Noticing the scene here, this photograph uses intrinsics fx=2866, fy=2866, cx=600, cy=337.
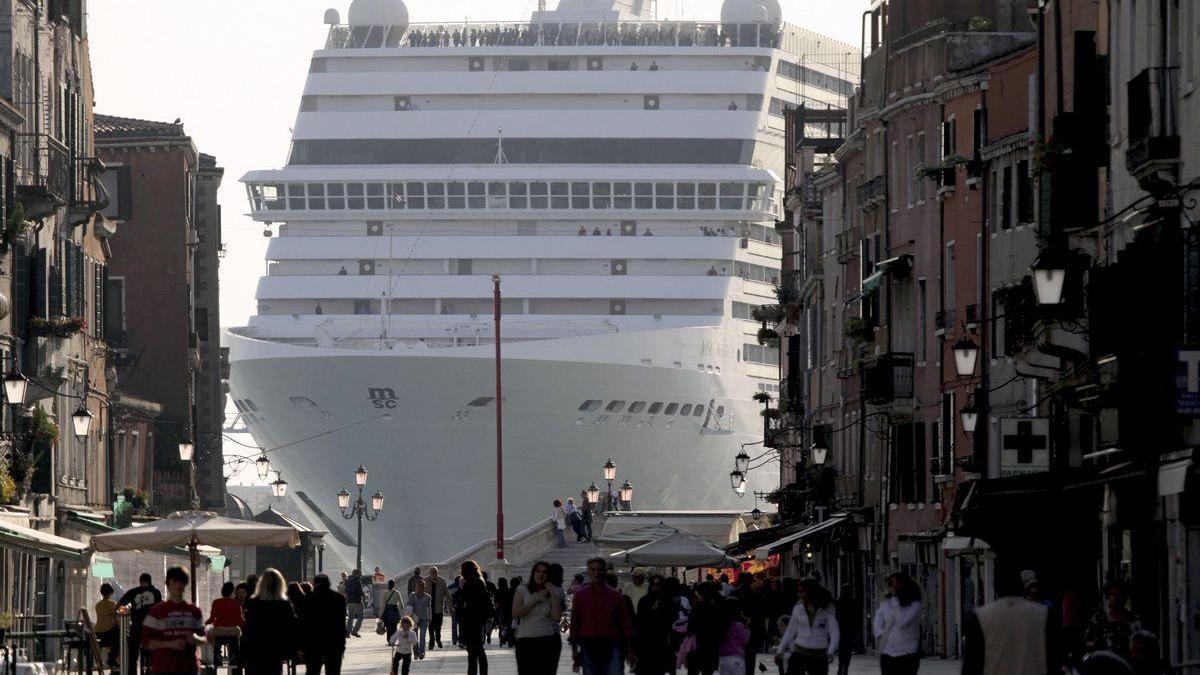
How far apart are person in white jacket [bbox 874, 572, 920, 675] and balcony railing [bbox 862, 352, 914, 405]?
75.0 feet

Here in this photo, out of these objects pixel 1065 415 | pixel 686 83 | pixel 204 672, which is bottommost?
pixel 204 672

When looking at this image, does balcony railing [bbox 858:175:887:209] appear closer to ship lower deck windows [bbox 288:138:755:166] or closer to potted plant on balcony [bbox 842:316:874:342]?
potted plant on balcony [bbox 842:316:874:342]

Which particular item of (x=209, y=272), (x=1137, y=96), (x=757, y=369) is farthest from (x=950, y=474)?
(x=757, y=369)

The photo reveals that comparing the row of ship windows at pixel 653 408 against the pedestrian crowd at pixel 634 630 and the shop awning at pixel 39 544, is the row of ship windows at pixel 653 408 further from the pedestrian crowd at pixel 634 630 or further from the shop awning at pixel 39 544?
the shop awning at pixel 39 544

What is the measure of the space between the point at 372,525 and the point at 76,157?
42537 millimetres

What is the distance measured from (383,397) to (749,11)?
20.1m

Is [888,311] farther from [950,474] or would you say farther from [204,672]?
[204,672]

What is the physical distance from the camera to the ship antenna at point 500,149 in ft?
281

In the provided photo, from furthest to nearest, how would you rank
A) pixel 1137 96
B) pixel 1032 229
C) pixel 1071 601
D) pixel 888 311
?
pixel 888 311 < pixel 1032 229 < pixel 1137 96 < pixel 1071 601

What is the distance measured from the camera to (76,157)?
42781 mm

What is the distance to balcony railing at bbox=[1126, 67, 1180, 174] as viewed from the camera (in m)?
23.8

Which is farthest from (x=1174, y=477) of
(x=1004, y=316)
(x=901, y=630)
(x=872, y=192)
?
(x=872, y=192)

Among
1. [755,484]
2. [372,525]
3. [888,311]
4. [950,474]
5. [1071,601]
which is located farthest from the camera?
[755,484]

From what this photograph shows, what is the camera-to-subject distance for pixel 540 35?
89625 mm
